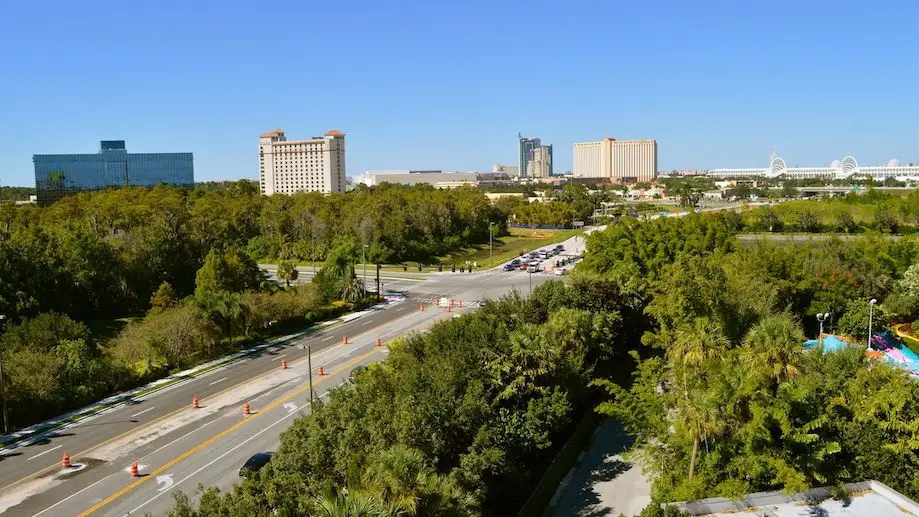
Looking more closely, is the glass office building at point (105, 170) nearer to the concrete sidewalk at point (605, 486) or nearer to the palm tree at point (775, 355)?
the concrete sidewalk at point (605, 486)

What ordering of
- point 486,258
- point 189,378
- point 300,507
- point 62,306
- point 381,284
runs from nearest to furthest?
point 300,507
point 189,378
point 62,306
point 381,284
point 486,258

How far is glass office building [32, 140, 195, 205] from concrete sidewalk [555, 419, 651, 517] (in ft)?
404

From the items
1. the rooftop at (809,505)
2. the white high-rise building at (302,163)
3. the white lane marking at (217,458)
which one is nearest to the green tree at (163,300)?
the white lane marking at (217,458)

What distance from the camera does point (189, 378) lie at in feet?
98.9

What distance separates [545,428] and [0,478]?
16072 mm

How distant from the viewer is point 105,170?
142375 mm

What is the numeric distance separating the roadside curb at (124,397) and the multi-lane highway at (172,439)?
0.37 metres

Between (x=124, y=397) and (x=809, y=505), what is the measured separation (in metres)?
24.7

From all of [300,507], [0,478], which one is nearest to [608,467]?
[300,507]

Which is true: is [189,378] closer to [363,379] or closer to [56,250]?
[363,379]

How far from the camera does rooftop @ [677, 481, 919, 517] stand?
14891 mm

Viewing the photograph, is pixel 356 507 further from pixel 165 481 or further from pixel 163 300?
pixel 163 300

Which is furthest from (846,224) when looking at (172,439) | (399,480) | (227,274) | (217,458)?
(399,480)

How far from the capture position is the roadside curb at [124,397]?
23.2m
